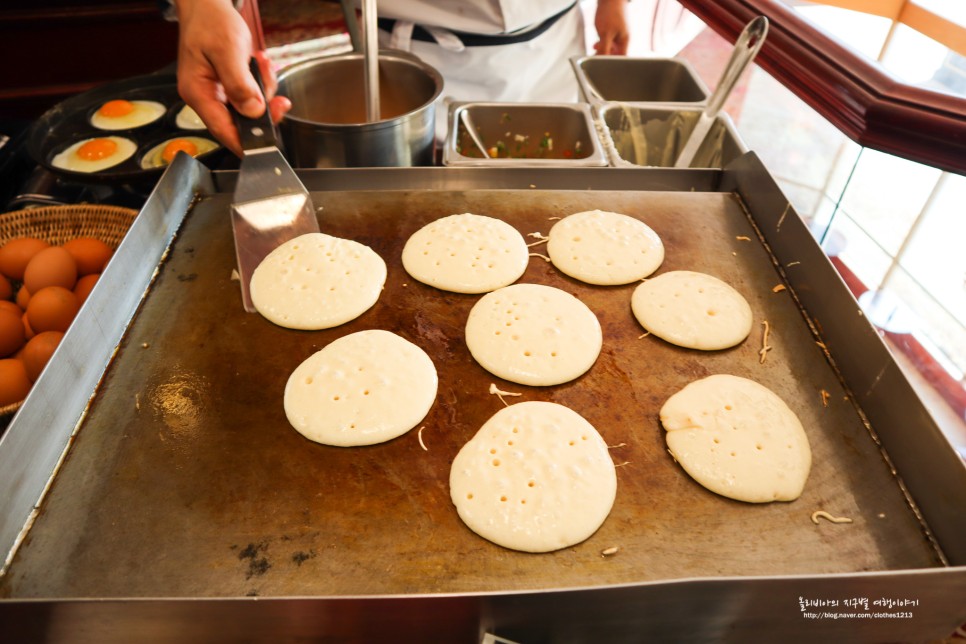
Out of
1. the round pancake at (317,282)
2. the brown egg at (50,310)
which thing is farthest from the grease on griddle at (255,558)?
the brown egg at (50,310)

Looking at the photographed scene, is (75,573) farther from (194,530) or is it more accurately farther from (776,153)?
(776,153)

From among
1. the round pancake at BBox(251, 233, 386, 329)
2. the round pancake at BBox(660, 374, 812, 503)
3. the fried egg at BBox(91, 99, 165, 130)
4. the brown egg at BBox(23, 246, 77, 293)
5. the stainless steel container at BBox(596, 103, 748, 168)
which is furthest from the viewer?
the fried egg at BBox(91, 99, 165, 130)

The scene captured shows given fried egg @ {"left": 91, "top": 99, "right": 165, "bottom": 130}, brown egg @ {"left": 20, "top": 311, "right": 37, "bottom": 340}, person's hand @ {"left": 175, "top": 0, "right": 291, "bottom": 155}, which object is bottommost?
brown egg @ {"left": 20, "top": 311, "right": 37, "bottom": 340}

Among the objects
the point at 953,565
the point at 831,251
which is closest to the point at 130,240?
the point at 953,565

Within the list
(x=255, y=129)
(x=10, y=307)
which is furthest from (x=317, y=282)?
(x=10, y=307)

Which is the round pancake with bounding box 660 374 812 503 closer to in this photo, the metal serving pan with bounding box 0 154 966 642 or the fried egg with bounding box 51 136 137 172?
the metal serving pan with bounding box 0 154 966 642

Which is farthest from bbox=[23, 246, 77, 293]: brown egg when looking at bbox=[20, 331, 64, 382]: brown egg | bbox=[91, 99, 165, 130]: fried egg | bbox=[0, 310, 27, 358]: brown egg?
bbox=[91, 99, 165, 130]: fried egg

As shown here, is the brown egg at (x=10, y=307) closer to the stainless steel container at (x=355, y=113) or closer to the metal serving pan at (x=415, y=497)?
the metal serving pan at (x=415, y=497)

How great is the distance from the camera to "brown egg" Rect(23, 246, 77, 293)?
62.9 inches

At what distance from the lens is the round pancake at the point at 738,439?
1082 millimetres

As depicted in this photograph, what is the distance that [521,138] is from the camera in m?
2.11

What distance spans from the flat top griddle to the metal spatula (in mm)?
86

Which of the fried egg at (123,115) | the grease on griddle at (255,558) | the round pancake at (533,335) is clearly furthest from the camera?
the fried egg at (123,115)

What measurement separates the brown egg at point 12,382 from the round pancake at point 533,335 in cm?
108
